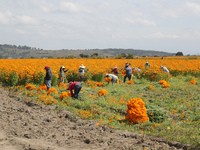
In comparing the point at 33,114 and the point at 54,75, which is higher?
the point at 54,75

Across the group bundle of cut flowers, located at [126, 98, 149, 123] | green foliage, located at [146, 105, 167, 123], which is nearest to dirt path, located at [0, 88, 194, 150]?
bundle of cut flowers, located at [126, 98, 149, 123]

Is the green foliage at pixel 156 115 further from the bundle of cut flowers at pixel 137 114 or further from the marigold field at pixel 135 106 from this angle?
the bundle of cut flowers at pixel 137 114

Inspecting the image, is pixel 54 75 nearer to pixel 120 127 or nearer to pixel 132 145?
pixel 120 127

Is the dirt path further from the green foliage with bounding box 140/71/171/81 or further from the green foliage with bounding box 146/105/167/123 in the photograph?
the green foliage with bounding box 140/71/171/81

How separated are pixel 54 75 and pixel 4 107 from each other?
5.89 m

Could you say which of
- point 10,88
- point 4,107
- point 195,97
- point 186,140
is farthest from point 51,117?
point 195,97

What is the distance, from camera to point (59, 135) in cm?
655

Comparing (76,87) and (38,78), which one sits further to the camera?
(38,78)

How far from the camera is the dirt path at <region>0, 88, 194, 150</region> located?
560 centimetres

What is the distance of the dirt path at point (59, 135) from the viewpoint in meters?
5.60

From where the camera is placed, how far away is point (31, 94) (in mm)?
11391

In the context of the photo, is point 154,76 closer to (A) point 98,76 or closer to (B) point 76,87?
(A) point 98,76

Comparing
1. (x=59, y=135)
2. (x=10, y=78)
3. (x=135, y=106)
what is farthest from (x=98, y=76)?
(x=59, y=135)

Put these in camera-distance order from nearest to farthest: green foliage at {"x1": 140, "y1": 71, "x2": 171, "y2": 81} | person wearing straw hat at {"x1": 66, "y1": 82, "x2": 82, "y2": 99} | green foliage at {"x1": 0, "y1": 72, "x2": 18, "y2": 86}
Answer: person wearing straw hat at {"x1": 66, "y1": 82, "x2": 82, "y2": 99} < green foliage at {"x1": 0, "y1": 72, "x2": 18, "y2": 86} < green foliage at {"x1": 140, "y1": 71, "x2": 171, "y2": 81}
